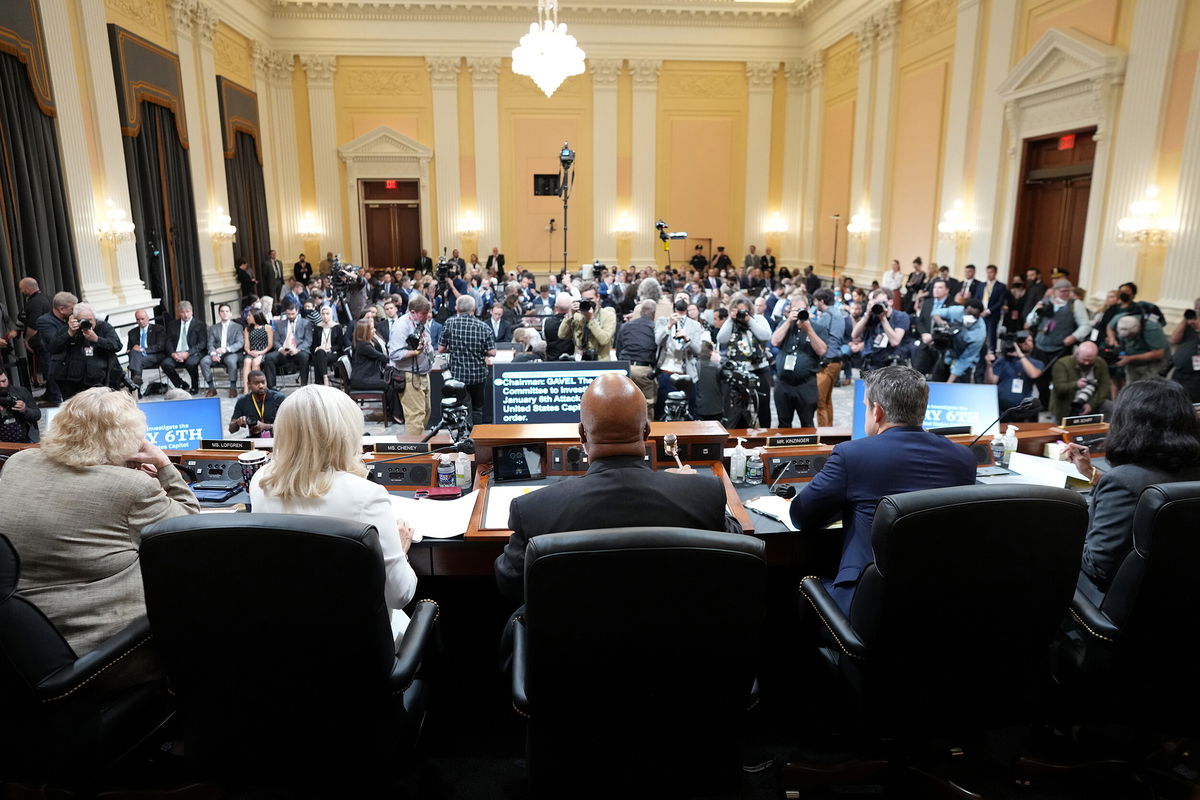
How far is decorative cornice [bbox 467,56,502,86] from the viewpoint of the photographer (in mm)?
17578

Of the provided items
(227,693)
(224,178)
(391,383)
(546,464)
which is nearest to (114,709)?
(227,693)

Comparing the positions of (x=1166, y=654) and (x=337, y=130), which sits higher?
(x=337, y=130)

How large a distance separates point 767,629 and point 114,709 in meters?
2.35

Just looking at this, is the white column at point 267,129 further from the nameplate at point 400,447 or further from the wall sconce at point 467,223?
the nameplate at point 400,447

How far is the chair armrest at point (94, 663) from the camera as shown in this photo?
1943mm

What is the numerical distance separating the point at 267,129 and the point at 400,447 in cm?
1568

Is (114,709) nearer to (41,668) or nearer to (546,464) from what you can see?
(41,668)

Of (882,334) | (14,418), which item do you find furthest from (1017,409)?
(14,418)

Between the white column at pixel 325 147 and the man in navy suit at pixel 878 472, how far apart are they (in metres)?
17.4

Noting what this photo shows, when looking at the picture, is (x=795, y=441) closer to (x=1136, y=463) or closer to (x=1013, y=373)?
(x=1136, y=463)

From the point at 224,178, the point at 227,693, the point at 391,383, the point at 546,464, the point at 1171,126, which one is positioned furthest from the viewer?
the point at 224,178

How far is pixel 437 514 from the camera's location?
9.66 ft

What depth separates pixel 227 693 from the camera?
187cm

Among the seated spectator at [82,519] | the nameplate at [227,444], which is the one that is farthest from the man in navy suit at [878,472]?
the nameplate at [227,444]
